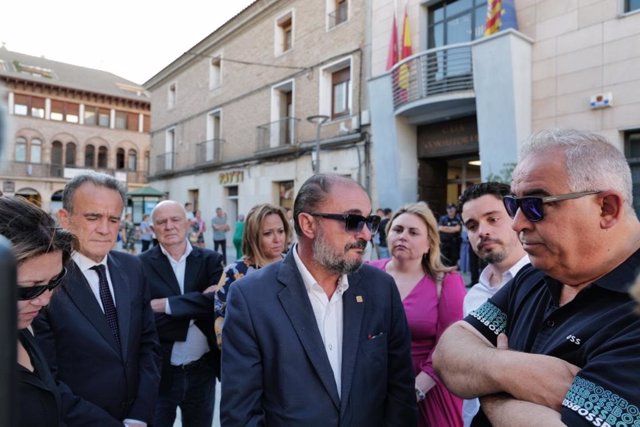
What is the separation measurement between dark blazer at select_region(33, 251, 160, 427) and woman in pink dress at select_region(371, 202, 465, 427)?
148 cm

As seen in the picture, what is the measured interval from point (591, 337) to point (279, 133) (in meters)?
16.5

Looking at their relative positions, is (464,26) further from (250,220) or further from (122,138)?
(122,138)

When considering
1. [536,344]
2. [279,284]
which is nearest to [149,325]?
[279,284]

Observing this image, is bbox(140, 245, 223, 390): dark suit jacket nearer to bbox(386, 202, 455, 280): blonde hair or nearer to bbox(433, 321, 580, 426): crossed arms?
bbox(386, 202, 455, 280): blonde hair

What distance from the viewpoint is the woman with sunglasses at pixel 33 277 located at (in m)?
1.47

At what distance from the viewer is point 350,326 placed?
1993 millimetres

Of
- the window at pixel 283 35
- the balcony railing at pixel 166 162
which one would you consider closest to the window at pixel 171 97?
the balcony railing at pixel 166 162

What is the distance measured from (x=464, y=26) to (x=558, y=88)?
10.0ft

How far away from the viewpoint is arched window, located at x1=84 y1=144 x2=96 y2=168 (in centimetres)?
4050

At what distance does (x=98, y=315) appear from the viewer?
2184 millimetres

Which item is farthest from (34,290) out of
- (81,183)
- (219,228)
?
(219,228)

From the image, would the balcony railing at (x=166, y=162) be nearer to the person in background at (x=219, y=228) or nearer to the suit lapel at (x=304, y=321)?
the person in background at (x=219, y=228)

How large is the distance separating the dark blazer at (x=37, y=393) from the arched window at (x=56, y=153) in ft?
140

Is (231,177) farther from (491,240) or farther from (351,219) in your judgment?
(351,219)
